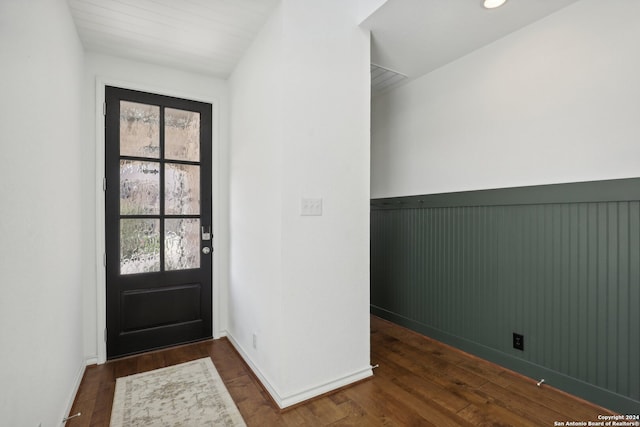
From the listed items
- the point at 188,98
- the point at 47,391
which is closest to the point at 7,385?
the point at 47,391

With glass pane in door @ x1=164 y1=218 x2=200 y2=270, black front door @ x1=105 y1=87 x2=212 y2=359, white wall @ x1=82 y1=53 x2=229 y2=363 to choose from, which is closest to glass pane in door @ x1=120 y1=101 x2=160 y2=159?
black front door @ x1=105 y1=87 x2=212 y2=359

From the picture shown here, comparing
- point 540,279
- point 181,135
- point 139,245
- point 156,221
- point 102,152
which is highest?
point 181,135

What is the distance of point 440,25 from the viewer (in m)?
2.15

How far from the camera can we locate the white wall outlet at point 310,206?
6.48ft

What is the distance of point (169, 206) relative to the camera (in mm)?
2775

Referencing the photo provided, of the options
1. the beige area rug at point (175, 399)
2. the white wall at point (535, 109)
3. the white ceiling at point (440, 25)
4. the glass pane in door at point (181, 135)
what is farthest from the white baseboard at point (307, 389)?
the white ceiling at point (440, 25)

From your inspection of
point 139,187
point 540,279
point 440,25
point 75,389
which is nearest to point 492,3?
point 440,25

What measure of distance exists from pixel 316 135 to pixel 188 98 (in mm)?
1582

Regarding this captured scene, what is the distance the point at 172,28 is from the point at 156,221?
155 cm

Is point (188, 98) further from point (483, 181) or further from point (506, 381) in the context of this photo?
point (506, 381)

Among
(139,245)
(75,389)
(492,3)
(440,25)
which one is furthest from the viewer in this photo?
(139,245)

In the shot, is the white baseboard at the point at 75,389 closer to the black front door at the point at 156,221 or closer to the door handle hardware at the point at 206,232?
the black front door at the point at 156,221

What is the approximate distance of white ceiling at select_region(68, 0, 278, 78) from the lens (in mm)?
1996

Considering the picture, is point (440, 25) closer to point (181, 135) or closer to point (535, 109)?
point (535, 109)
